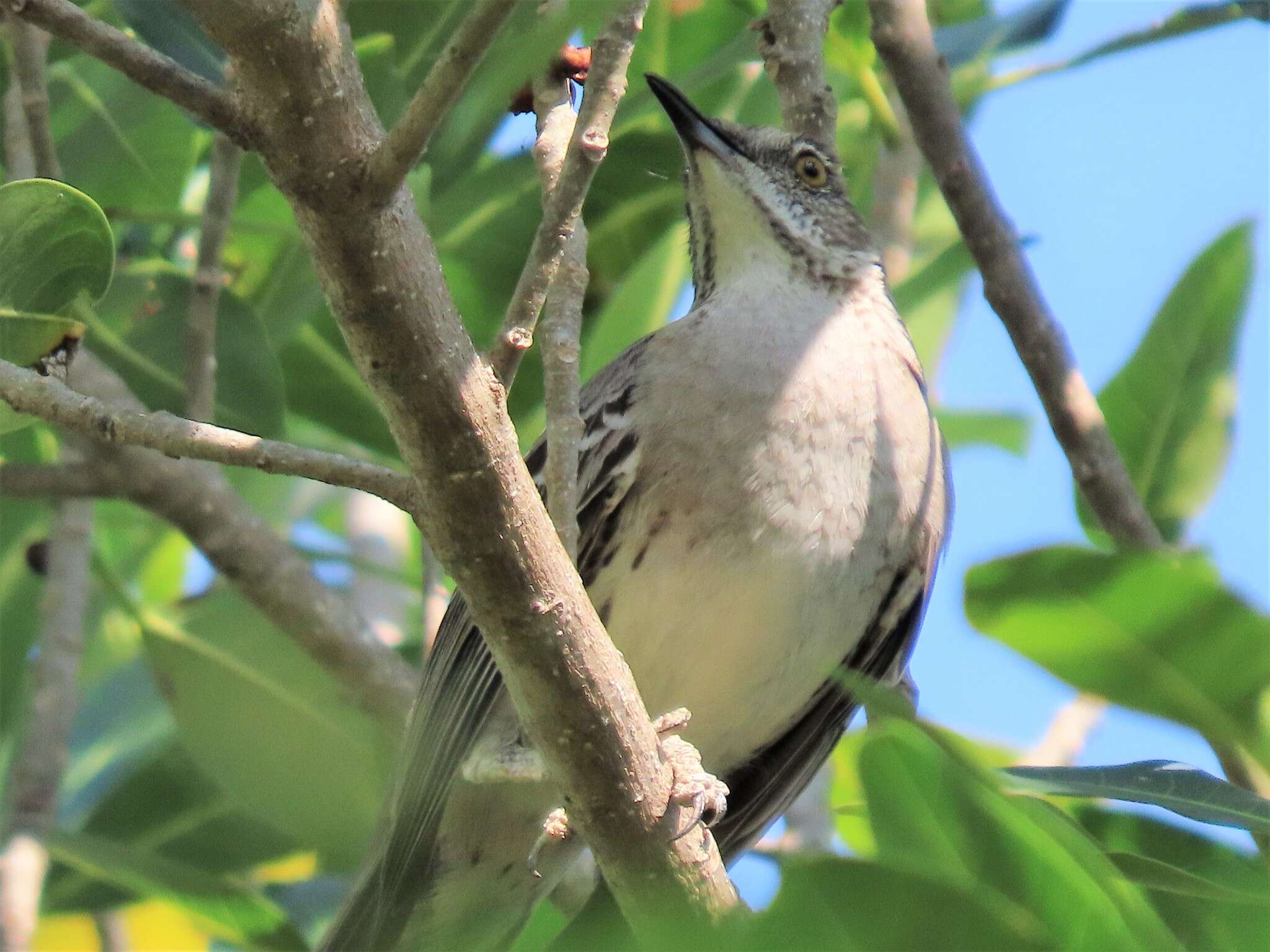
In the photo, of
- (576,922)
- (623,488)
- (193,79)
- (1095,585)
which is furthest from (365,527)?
(1095,585)

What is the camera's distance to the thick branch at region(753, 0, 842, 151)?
4.23 meters

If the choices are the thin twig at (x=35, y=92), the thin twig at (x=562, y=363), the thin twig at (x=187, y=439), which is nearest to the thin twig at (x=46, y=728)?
the thin twig at (x=35, y=92)

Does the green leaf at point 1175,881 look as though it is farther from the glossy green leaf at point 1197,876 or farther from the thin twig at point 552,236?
the thin twig at point 552,236

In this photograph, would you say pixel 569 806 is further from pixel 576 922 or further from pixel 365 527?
pixel 365 527

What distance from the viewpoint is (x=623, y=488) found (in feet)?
13.7

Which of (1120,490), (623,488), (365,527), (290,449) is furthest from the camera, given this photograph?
(365,527)

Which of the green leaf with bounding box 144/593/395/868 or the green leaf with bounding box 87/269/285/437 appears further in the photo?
the green leaf with bounding box 144/593/395/868

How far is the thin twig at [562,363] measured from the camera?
283cm

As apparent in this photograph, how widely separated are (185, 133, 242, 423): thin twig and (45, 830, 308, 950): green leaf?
4.69 feet

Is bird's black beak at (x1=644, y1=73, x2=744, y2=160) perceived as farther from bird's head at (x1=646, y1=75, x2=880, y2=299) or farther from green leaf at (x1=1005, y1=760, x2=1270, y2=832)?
green leaf at (x1=1005, y1=760, x2=1270, y2=832)

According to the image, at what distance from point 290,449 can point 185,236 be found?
12.2ft

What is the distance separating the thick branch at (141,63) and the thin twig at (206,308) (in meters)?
1.97

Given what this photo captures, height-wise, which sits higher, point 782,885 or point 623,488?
point 623,488

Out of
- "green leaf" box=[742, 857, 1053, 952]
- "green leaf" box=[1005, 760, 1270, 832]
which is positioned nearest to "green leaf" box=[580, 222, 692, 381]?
"green leaf" box=[1005, 760, 1270, 832]
